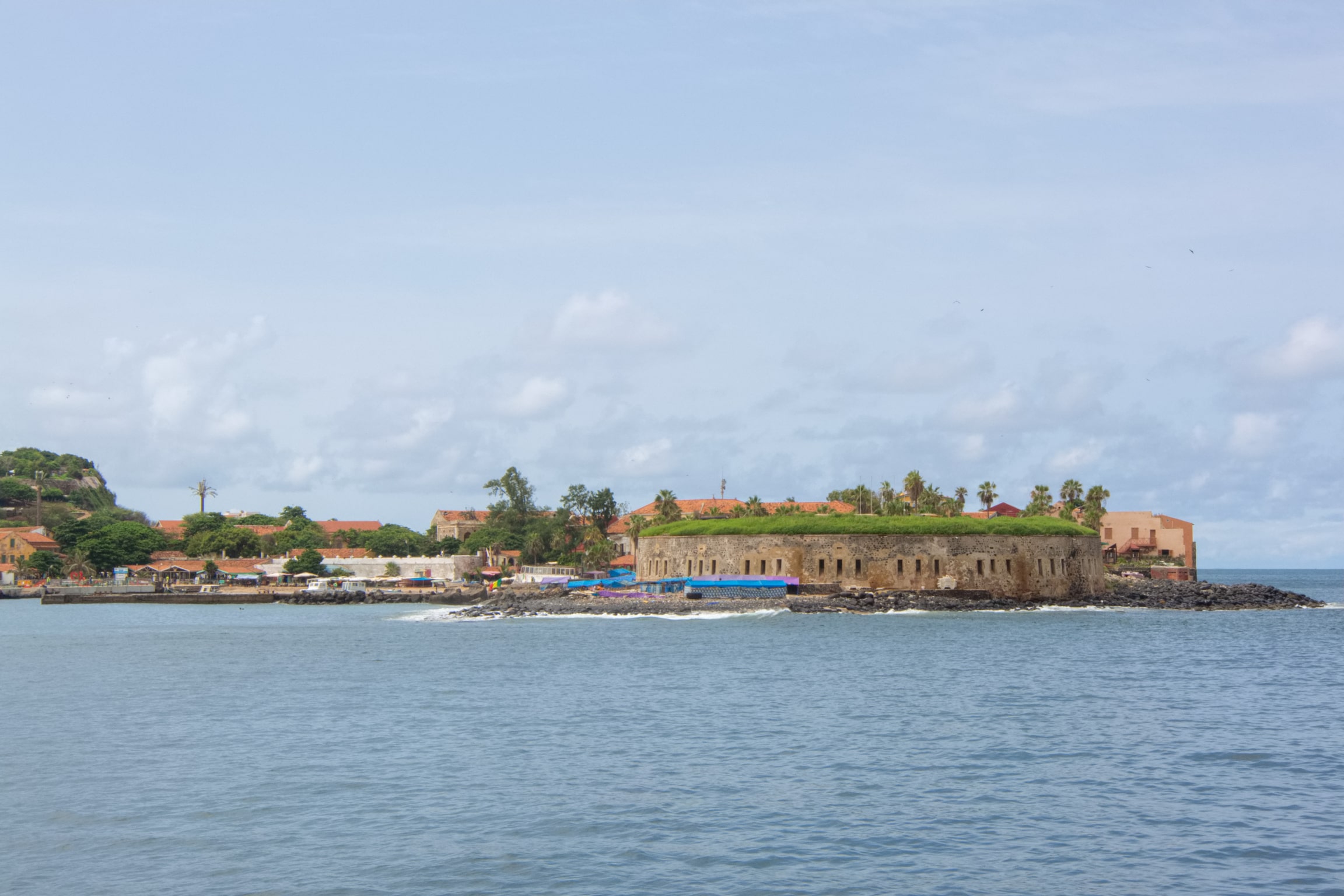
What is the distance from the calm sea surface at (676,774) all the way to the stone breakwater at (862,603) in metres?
20.7

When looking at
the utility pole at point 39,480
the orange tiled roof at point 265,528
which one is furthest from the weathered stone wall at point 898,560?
the utility pole at point 39,480

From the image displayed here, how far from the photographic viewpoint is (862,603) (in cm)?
5847

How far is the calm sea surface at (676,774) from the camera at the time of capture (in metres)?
13.4

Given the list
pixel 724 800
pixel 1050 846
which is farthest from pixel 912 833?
pixel 724 800

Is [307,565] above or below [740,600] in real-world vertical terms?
above

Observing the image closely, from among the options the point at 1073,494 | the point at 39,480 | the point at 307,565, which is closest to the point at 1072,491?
the point at 1073,494

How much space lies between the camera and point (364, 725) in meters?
23.0

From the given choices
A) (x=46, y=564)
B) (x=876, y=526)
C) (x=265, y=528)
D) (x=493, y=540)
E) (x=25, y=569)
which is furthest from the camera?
(x=265, y=528)

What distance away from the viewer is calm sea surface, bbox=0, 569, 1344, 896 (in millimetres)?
13414

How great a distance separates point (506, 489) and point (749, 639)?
70.4 metres

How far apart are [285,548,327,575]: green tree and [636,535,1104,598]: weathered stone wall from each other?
38988 millimetres

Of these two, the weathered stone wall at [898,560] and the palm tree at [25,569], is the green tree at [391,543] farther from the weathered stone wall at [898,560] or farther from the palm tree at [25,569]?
the weathered stone wall at [898,560]

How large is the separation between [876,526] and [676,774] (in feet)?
149

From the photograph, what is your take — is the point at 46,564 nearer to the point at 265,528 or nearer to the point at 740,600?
the point at 265,528
